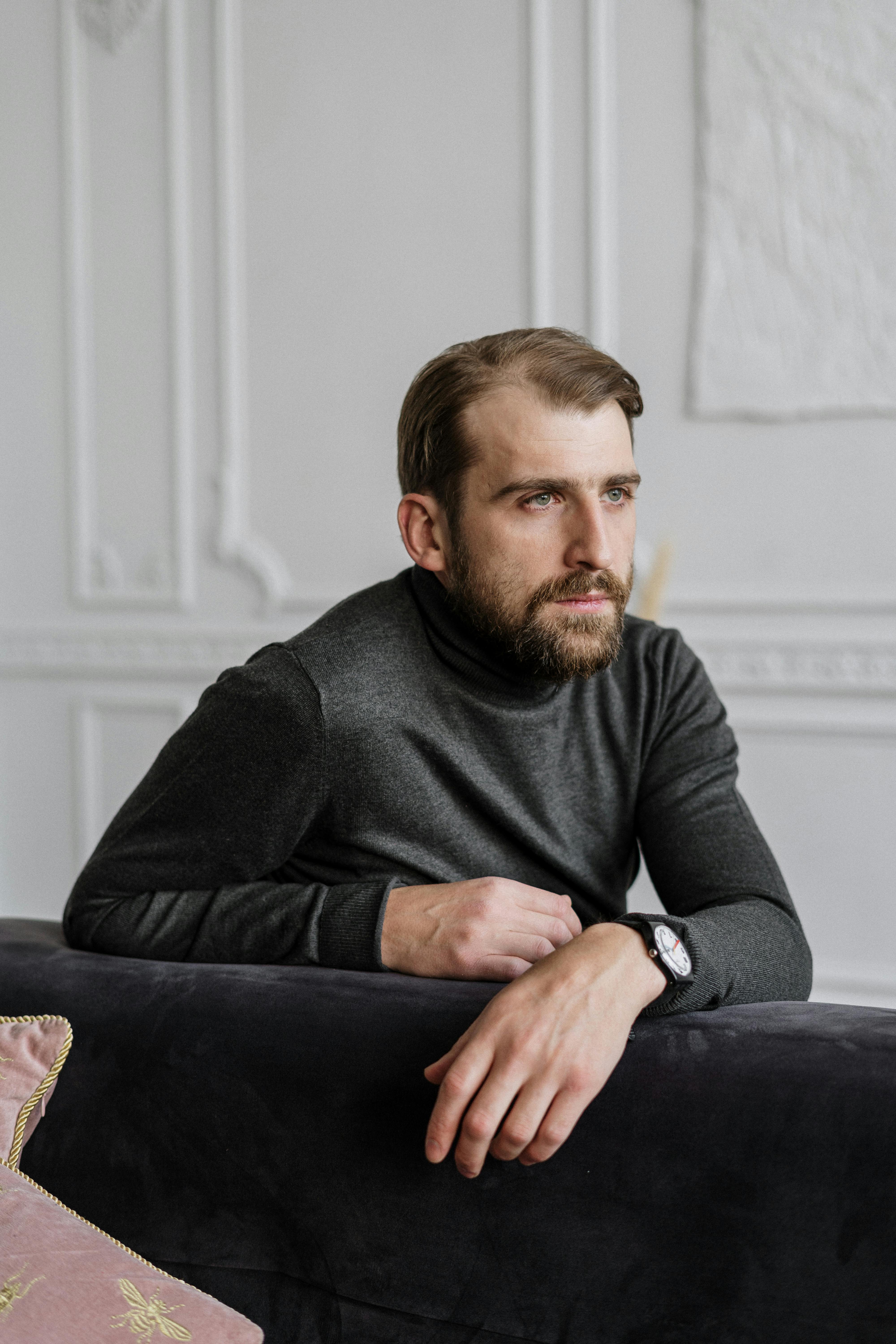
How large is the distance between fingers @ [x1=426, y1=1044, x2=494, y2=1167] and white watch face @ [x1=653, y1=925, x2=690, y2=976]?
0.55 feet

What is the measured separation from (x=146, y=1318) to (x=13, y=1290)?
8 centimetres

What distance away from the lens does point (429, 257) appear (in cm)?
271

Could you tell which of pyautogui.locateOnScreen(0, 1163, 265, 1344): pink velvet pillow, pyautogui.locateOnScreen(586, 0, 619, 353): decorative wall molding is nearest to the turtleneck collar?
pyautogui.locateOnScreen(0, 1163, 265, 1344): pink velvet pillow

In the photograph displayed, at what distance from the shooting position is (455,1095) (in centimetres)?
84

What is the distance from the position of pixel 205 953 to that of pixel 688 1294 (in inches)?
20.6

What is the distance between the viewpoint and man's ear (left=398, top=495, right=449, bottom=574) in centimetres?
133

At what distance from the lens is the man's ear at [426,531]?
1332mm

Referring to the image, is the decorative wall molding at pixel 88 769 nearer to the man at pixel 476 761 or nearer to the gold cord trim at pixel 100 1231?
the man at pixel 476 761

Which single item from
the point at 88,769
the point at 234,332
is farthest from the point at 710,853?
the point at 88,769

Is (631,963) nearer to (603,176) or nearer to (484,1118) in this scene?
(484,1118)

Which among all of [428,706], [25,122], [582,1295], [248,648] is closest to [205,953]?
[428,706]

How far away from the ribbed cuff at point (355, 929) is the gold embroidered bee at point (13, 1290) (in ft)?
1.25

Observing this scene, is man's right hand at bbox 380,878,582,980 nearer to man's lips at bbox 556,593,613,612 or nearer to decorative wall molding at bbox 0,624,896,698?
man's lips at bbox 556,593,613,612

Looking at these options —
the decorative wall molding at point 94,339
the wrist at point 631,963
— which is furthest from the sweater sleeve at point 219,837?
the decorative wall molding at point 94,339
